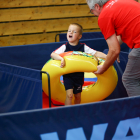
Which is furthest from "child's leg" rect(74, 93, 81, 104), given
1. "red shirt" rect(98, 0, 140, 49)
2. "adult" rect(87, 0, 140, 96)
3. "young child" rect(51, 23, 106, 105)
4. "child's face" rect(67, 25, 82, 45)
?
"red shirt" rect(98, 0, 140, 49)

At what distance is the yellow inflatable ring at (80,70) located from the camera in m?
1.88

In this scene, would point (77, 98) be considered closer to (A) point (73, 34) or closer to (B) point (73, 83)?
(B) point (73, 83)

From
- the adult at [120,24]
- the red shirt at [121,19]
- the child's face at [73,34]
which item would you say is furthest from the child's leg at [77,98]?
the red shirt at [121,19]

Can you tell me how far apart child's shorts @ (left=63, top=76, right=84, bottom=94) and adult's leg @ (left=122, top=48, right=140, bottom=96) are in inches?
19.3

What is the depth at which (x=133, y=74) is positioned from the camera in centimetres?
159

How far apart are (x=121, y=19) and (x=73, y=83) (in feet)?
2.54

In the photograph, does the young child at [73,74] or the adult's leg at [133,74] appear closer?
the adult's leg at [133,74]

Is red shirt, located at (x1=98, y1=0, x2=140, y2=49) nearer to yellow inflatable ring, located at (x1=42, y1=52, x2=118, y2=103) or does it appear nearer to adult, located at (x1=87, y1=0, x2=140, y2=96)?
adult, located at (x1=87, y1=0, x2=140, y2=96)

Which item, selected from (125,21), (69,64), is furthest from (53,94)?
(125,21)

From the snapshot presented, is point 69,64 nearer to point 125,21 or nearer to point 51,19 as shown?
point 125,21

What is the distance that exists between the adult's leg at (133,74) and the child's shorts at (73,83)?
19.3 inches

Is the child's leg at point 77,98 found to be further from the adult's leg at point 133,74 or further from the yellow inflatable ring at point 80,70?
the adult's leg at point 133,74

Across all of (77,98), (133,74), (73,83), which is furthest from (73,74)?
(133,74)

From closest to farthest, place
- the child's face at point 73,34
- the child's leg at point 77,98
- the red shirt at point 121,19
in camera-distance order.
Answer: the red shirt at point 121,19 → the child's face at point 73,34 → the child's leg at point 77,98
